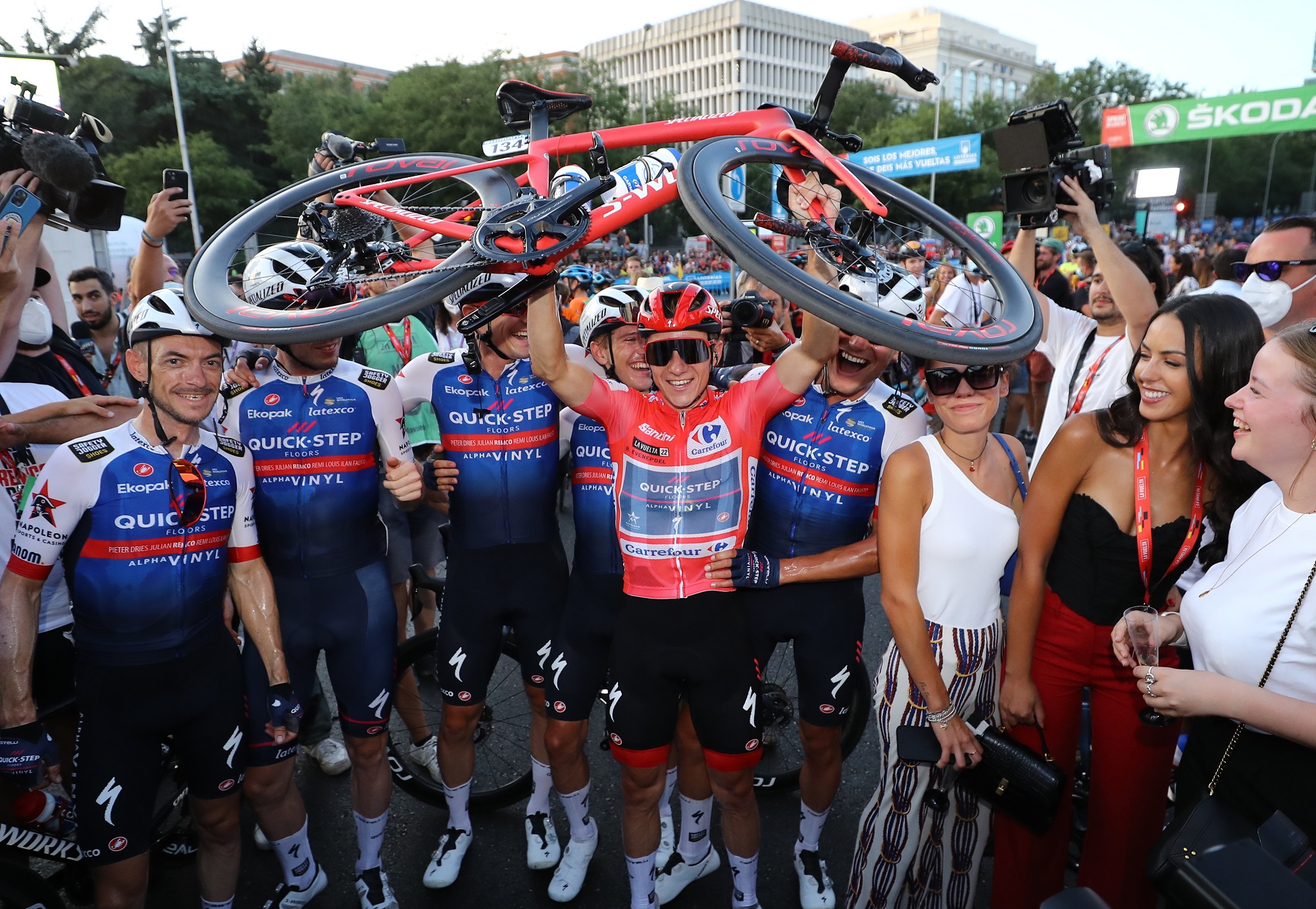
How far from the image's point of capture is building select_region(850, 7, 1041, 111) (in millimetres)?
108500

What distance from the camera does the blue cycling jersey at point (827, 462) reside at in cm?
309

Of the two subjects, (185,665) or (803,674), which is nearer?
(185,665)

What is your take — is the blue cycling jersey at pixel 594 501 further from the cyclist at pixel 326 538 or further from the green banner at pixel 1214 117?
the green banner at pixel 1214 117

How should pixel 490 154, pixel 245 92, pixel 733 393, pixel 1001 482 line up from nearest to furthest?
pixel 1001 482
pixel 733 393
pixel 490 154
pixel 245 92

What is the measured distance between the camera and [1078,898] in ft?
3.83

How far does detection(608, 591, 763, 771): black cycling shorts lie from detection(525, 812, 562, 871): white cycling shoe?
2.85ft

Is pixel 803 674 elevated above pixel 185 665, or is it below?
below

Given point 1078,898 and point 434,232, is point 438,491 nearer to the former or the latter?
point 434,232

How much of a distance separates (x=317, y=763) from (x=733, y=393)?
3.09 metres

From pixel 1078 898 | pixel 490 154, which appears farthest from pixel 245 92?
pixel 1078 898

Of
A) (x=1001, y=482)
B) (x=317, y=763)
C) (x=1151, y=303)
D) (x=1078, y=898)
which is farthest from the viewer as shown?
(x=317, y=763)

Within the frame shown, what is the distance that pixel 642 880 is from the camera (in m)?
2.92

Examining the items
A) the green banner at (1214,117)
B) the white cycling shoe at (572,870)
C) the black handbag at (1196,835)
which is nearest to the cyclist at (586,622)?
the white cycling shoe at (572,870)

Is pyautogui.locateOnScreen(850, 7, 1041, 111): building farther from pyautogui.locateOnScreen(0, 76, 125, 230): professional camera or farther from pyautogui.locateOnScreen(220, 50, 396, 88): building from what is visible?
pyautogui.locateOnScreen(0, 76, 125, 230): professional camera
